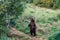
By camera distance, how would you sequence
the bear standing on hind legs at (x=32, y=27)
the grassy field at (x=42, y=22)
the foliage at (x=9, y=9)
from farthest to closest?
the grassy field at (x=42, y=22) < the bear standing on hind legs at (x=32, y=27) < the foliage at (x=9, y=9)

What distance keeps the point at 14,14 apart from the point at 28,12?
22.7ft

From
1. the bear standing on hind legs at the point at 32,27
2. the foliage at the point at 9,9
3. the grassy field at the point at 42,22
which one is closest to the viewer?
the foliage at the point at 9,9

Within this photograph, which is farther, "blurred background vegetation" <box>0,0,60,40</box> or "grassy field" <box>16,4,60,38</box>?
"grassy field" <box>16,4,60,38</box>

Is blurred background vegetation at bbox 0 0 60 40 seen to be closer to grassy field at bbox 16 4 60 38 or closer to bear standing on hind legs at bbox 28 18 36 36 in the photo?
grassy field at bbox 16 4 60 38

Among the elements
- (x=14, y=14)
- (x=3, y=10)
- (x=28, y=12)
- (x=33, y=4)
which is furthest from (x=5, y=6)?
(x=33, y=4)

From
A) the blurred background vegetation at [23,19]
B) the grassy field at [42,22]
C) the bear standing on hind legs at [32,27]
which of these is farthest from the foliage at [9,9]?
the grassy field at [42,22]

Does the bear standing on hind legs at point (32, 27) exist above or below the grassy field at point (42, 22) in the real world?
above

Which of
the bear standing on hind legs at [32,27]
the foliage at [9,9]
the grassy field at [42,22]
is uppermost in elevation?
the foliage at [9,9]

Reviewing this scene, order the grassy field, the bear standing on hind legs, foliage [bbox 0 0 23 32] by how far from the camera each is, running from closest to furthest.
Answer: foliage [bbox 0 0 23 32]
the bear standing on hind legs
the grassy field

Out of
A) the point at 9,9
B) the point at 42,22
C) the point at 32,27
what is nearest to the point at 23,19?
the point at 42,22

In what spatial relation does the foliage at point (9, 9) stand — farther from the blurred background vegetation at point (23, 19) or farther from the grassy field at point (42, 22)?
the grassy field at point (42, 22)

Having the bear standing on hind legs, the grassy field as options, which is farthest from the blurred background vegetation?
the bear standing on hind legs

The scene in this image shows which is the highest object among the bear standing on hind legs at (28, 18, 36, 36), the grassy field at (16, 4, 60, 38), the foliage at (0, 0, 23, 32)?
the foliage at (0, 0, 23, 32)

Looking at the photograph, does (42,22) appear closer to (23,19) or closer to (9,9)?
(23,19)
